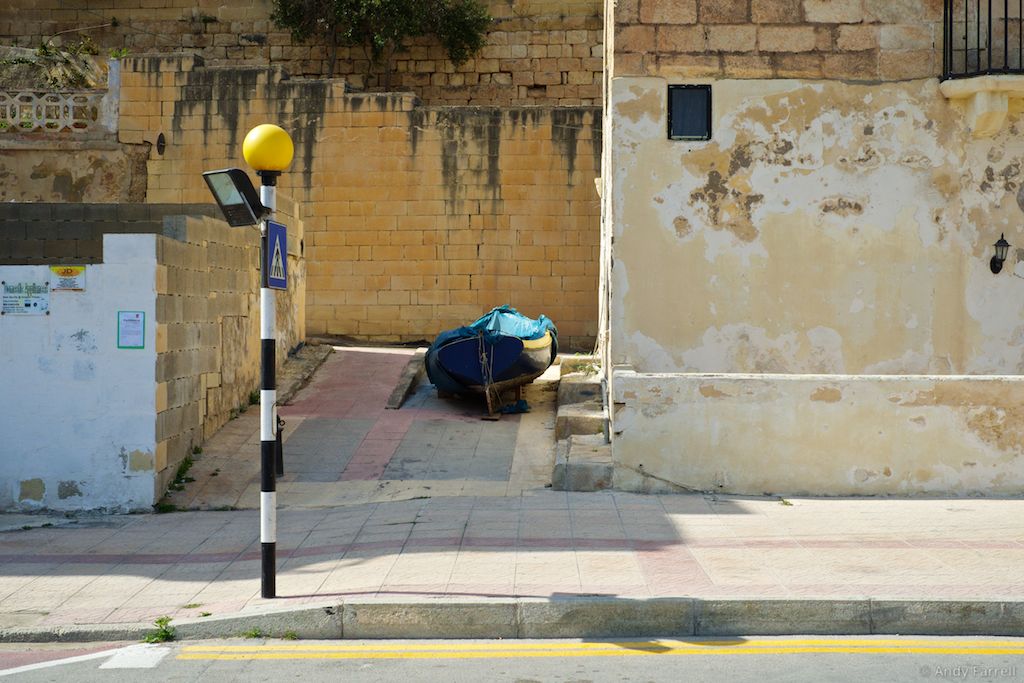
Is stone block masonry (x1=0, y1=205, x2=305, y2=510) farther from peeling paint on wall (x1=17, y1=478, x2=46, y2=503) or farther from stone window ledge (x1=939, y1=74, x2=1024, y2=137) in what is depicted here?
stone window ledge (x1=939, y1=74, x2=1024, y2=137)

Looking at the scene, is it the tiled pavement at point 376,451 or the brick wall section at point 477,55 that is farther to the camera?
the brick wall section at point 477,55

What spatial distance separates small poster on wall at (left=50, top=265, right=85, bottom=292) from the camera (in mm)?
9969

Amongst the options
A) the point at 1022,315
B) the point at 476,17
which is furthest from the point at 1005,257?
the point at 476,17

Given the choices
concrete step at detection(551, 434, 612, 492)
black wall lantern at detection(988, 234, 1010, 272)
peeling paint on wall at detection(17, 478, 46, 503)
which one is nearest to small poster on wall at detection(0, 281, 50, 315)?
peeling paint on wall at detection(17, 478, 46, 503)

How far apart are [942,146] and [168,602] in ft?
30.6

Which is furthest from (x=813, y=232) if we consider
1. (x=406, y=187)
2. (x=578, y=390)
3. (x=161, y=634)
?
(x=406, y=187)

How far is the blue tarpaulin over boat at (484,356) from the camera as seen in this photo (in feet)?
45.3

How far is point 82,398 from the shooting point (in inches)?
392

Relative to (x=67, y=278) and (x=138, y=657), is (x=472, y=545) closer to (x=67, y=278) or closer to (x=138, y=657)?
(x=138, y=657)

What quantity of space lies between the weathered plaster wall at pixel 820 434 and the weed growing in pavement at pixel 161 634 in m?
4.70

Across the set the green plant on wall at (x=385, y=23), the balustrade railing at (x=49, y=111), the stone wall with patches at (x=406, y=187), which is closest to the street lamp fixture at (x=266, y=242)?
the stone wall with patches at (x=406, y=187)

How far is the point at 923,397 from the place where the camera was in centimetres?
967

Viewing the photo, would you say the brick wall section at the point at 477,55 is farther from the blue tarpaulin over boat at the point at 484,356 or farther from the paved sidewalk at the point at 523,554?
the paved sidewalk at the point at 523,554

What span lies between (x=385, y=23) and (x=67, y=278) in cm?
1473
